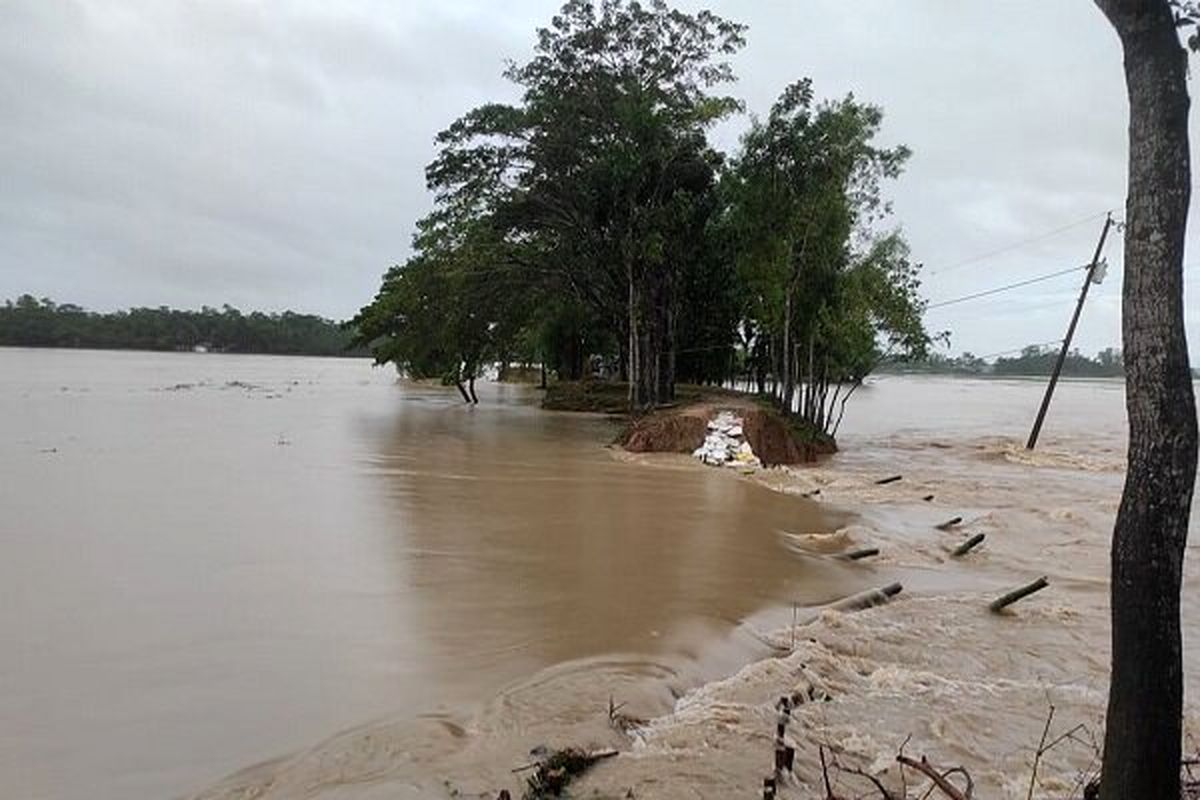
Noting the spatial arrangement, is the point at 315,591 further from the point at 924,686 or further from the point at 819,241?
the point at 819,241

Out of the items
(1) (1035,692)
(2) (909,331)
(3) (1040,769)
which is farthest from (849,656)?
(2) (909,331)

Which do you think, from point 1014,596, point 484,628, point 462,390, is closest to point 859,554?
point 1014,596

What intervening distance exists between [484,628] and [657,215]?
1750 centimetres

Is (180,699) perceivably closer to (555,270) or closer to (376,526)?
(376,526)

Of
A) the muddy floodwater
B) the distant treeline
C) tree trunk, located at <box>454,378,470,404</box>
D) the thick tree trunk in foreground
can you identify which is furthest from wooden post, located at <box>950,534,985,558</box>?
the distant treeline

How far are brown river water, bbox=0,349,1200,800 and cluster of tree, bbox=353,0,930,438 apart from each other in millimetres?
8680

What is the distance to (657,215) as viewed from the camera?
72.9ft

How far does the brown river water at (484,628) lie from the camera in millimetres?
4223

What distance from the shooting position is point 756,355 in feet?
110

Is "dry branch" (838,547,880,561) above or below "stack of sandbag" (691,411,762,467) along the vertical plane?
below

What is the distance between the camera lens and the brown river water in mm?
4223

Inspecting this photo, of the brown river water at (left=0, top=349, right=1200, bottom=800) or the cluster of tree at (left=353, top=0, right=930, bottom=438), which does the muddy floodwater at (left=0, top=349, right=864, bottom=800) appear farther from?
A: the cluster of tree at (left=353, top=0, right=930, bottom=438)

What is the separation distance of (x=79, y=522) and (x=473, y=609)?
18.9ft

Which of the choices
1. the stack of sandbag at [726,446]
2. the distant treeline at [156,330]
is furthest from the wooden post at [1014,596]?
the distant treeline at [156,330]
